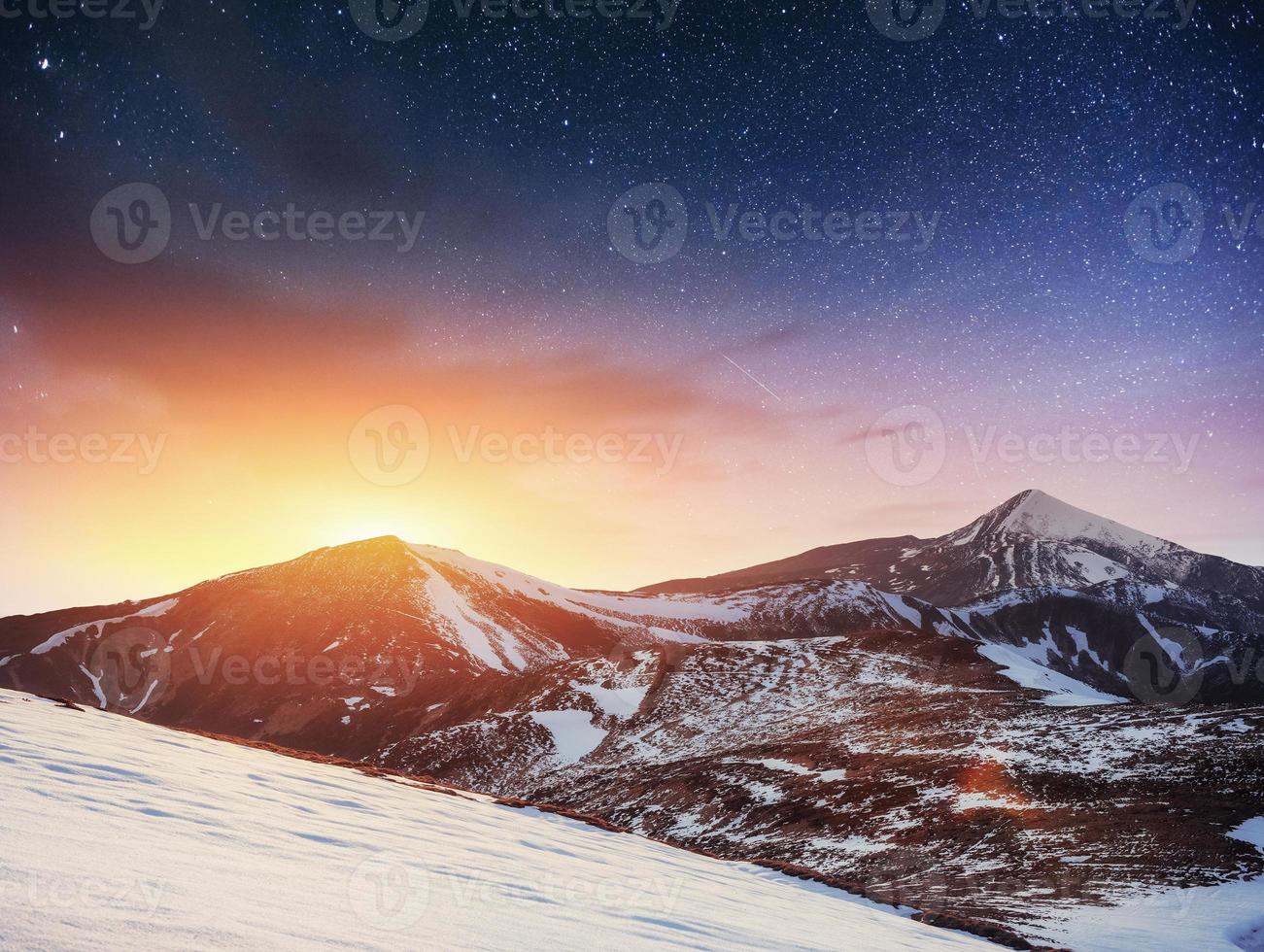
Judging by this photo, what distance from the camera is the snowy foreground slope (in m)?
3.79

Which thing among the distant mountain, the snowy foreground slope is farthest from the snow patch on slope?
the snowy foreground slope

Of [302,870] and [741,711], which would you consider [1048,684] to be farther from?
[302,870]

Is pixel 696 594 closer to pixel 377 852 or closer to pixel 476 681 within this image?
pixel 476 681

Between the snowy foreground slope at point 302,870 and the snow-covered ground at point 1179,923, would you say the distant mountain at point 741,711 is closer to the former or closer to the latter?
the snow-covered ground at point 1179,923

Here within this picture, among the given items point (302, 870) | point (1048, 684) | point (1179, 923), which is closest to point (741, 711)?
point (1048, 684)

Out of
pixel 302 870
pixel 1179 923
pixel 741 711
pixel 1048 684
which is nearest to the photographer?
pixel 302 870

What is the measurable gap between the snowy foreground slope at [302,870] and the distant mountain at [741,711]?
31.2ft

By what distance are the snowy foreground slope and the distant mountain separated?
31.2 feet

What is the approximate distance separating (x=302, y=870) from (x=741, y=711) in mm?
60049

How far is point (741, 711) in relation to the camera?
201ft

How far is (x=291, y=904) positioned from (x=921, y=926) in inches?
414

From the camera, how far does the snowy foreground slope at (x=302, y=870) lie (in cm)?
379

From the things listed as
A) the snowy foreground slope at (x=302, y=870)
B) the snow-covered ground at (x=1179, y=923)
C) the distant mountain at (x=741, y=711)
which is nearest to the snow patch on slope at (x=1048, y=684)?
the distant mountain at (x=741, y=711)

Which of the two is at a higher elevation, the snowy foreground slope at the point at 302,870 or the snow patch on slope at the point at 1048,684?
the snowy foreground slope at the point at 302,870
